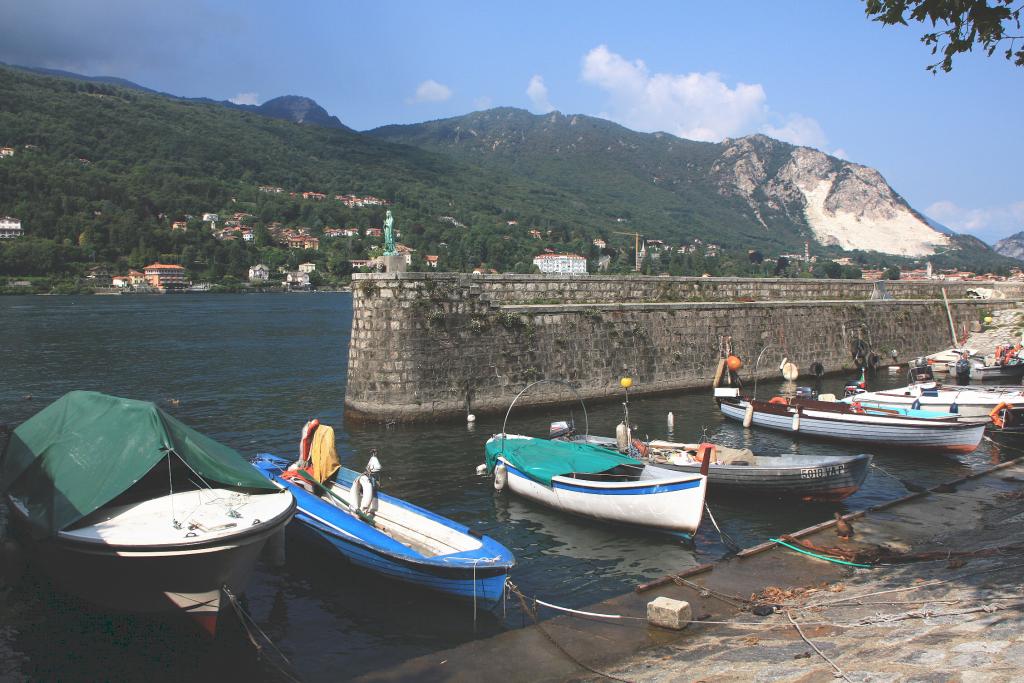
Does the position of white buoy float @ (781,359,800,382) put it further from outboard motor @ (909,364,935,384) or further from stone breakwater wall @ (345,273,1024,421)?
outboard motor @ (909,364,935,384)

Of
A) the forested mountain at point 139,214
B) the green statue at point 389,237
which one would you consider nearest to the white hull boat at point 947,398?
the green statue at point 389,237

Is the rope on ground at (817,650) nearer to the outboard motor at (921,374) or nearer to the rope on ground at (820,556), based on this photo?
the rope on ground at (820,556)

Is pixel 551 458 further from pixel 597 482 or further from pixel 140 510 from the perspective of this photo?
pixel 140 510

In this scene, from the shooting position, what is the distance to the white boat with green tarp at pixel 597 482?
13.3 meters

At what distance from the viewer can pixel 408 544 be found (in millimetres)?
12023

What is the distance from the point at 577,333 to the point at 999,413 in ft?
42.7

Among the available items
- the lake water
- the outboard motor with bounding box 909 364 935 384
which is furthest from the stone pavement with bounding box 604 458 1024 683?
the outboard motor with bounding box 909 364 935 384

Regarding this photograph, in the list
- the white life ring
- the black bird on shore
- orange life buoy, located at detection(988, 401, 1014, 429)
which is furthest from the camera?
orange life buoy, located at detection(988, 401, 1014, 429)

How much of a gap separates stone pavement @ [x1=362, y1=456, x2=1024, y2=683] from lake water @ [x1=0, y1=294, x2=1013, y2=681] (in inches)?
60.0

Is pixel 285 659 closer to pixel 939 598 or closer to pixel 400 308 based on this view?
pixel 939 598

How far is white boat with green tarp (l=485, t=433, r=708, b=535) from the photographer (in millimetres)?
13273

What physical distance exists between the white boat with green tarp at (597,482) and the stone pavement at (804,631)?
1.91 metres

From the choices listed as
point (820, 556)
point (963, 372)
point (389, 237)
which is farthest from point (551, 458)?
point (963, 372)

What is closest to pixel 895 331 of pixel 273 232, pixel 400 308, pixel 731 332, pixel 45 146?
pixel 731 332
